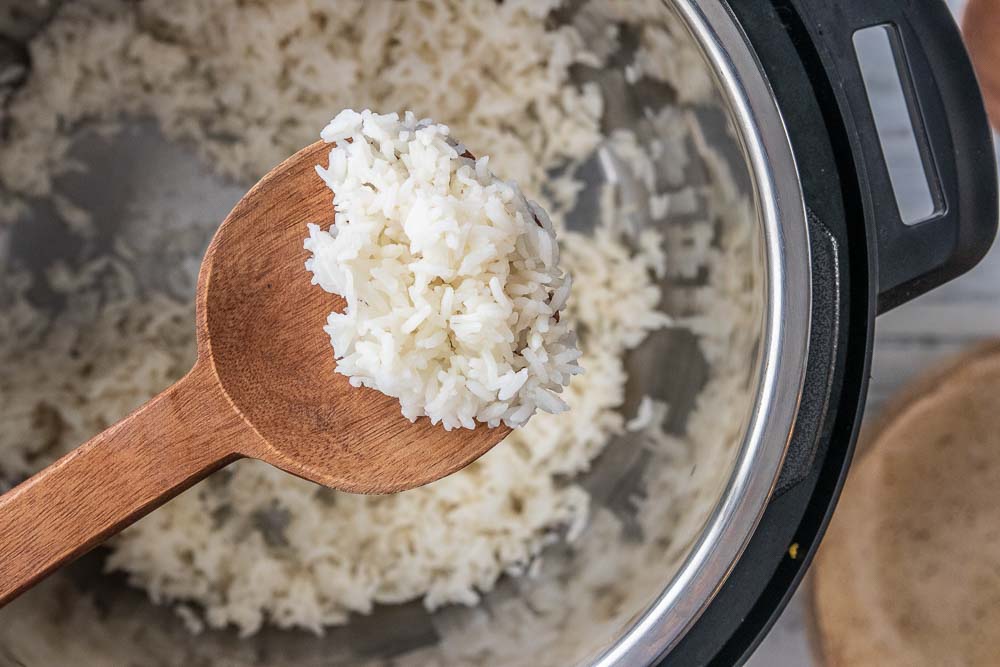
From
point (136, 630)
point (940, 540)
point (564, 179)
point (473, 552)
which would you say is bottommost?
point (940, 540)

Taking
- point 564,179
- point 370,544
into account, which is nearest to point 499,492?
point 370,544

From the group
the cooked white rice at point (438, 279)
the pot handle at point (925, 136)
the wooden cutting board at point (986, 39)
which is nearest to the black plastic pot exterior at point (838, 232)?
the pot handle at point (925, 136)

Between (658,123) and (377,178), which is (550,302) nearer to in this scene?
(377,178)

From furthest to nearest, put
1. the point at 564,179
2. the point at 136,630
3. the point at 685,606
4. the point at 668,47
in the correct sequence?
the point at 564,179 → the point at 136,630 → the point at 668,47 → the point at 685,606

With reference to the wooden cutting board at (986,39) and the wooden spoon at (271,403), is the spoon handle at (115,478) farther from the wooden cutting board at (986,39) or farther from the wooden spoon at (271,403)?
the wooden cutting board at (986,39)

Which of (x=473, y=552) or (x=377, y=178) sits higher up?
(x=377, y=178)

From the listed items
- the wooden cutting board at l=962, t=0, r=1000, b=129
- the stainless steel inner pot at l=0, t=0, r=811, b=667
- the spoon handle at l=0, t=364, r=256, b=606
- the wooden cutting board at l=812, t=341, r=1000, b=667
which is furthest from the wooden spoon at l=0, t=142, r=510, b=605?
the wooden cutting board at l=962, t=0, r=1000, b=129
